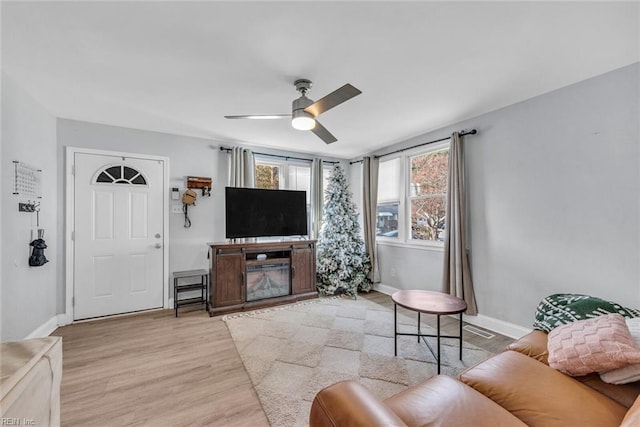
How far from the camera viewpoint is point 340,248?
4.63 m

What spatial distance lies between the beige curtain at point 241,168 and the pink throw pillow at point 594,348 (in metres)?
3.96

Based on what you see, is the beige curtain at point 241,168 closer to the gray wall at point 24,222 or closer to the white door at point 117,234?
the white door at point 117,234

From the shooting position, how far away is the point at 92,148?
11.6 ft

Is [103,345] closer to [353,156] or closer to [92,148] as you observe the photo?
[92,148]

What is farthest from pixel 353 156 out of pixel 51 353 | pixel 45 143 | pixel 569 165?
pixel 51 353

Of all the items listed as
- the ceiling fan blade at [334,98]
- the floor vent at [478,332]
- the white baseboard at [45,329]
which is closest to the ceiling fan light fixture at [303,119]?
the ceiling fan blade at [334,98]

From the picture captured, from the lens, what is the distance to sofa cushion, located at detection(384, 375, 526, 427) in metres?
1.13

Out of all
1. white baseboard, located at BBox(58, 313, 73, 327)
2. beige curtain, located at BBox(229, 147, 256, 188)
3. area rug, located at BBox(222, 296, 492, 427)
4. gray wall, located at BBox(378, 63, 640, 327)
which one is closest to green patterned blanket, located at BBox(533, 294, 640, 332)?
gray wall, located at BBox(378, 63, 640, 327)

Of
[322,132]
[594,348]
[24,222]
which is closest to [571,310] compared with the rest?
[594,348]

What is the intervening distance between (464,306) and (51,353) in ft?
8.99

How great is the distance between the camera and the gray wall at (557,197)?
228 centimetres

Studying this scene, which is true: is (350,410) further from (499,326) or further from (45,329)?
(45,329)

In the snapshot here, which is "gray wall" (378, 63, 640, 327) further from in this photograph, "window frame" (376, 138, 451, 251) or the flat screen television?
the flat screen television

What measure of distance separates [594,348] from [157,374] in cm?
304
